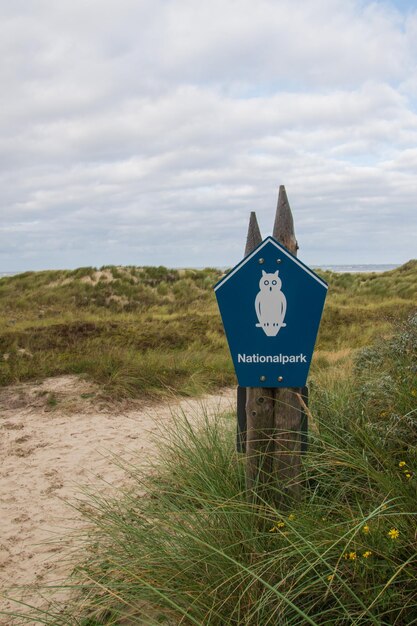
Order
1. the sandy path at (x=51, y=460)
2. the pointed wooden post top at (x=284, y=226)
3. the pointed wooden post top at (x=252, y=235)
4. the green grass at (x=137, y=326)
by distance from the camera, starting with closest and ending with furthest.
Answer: the pointed wooden post top at (x=284, y=226) → the pointed wooden post top at (x=252, y=235) → the sandy path at (x=51, y=460) → the green grass at (x=137, y=326)

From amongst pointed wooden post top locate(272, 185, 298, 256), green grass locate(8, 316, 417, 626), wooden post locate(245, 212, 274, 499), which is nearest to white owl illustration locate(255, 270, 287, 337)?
pointed wooden post top locate(272, 185, 298, 256)

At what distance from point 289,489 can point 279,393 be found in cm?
56

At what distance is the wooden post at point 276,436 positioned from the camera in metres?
3.49

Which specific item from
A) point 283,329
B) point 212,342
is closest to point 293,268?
point 283,329

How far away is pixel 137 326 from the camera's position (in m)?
16.9

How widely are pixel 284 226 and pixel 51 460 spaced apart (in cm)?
456

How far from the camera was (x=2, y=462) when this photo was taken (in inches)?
273

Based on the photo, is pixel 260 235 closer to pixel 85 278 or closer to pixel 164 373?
pixel 164 373

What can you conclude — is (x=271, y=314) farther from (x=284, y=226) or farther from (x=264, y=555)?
(x=264, y=555)

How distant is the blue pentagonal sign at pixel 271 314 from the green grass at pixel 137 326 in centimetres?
413

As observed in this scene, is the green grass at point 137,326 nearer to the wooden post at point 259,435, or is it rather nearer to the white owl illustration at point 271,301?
the wooden post at point 259,435

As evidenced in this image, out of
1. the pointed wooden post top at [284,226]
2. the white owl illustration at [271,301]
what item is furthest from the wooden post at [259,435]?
the pointed wooden post top at [284,226]

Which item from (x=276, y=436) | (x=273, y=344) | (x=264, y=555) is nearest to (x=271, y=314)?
(x=273, y=344)

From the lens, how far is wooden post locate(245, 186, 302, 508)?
3494mm
